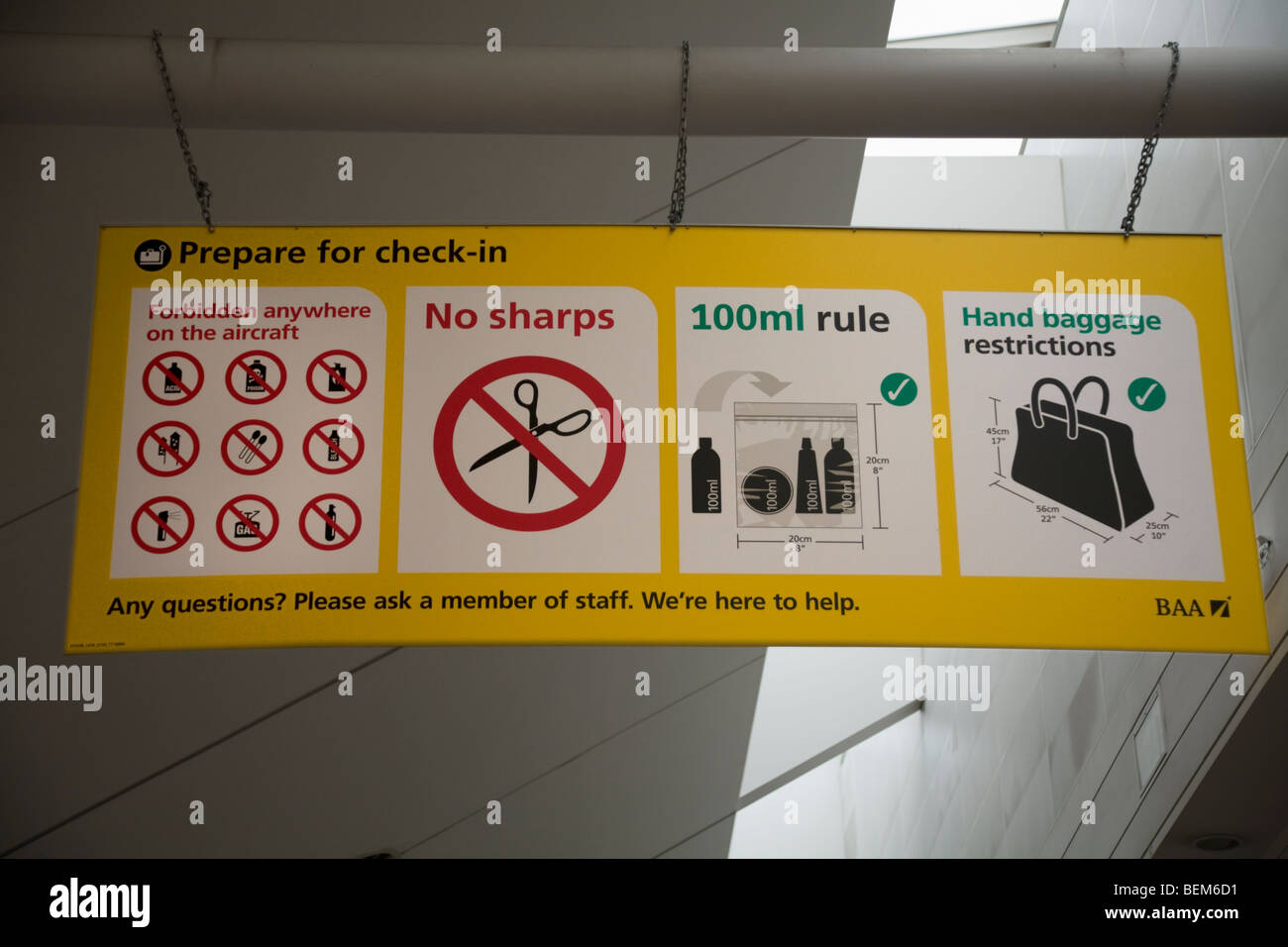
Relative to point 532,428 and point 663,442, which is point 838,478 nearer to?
point 663,442

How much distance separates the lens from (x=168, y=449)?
3324mm

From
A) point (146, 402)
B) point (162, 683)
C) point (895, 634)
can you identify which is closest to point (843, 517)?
point (895, 634)

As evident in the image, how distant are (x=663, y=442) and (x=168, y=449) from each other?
1.19 m

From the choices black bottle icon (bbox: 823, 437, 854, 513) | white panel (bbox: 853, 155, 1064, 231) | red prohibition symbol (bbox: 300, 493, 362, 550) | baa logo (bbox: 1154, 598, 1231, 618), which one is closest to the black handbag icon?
baa logo (bbox: 1154, 598, 1231, 618)

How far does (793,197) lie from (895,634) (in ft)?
9.17

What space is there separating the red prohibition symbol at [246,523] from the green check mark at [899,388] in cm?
150

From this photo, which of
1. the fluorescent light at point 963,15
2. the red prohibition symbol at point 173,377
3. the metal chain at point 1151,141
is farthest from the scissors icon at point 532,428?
the fluorescent light at point 963,15

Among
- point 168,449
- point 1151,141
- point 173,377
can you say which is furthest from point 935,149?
point 168,449

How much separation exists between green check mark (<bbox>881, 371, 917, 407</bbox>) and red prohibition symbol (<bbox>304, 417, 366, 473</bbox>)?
128cm

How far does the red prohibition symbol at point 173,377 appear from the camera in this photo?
3.37 meters

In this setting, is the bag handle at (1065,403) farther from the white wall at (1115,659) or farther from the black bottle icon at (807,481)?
the white wall at (1115,659)
